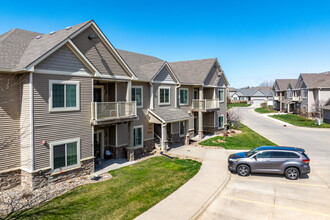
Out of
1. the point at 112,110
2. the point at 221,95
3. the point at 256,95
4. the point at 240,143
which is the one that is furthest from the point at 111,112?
the point at 256,95

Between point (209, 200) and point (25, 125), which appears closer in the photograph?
point (209, 200)

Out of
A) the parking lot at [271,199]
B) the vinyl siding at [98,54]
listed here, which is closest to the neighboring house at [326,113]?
the parking lot at [271,199]

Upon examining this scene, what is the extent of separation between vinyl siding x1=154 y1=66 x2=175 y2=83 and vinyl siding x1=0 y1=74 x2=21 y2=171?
10848 millimetres

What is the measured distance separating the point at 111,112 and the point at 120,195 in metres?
6.03

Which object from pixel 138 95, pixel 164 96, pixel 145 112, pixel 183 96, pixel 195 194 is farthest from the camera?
pixel 183 96

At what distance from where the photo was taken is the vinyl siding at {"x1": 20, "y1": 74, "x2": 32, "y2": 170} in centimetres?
1090

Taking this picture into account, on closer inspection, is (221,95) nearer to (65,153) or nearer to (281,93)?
(65,153)

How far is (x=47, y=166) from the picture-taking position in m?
11.5

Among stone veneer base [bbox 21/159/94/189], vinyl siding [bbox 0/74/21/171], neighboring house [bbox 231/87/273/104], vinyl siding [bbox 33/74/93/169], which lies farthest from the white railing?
neighboring house [bbox 231/87/273/104]

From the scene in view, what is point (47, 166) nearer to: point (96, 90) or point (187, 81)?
point (96, 90)

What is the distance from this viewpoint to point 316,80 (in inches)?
1753

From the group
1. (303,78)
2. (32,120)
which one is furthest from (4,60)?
(303,78)

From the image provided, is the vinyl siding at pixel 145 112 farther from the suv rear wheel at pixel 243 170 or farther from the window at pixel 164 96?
the suv rear wheel at pixel 243 170

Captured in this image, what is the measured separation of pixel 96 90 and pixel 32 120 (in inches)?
243
